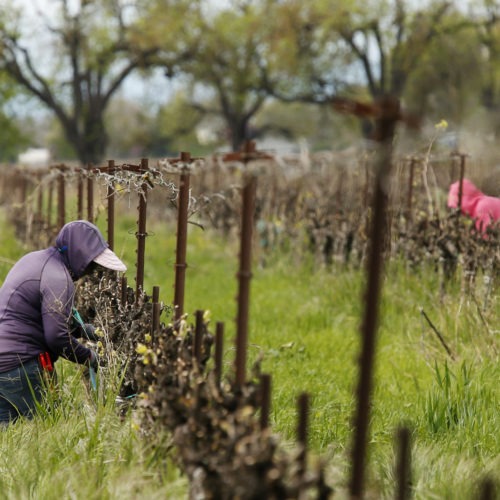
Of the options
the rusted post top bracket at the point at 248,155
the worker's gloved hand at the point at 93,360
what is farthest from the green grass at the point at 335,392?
the rusted post top bracket at the point at 248,155

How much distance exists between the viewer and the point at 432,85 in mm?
35438

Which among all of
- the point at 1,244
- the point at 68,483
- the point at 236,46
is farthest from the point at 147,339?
the point at 236,46

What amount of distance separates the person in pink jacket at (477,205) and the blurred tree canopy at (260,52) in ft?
80.0

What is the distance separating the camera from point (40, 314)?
382 cm

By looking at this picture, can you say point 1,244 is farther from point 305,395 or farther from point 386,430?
point 305,395

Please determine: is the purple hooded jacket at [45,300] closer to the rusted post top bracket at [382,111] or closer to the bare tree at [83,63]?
the rusted post top bracket at [382,111]

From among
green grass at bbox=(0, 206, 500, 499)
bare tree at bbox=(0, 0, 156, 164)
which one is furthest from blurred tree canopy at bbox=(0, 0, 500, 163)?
green grass at bbox=(0, 206, 500, 499)

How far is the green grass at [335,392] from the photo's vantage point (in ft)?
8.88

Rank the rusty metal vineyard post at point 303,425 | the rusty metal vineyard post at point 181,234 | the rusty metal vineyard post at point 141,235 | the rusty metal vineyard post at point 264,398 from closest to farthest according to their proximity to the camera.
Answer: the rusty metal vineyard post at point 303,425, the rusty metal vineyard post at point 264,398, the rusty metal vineyard post at point 181,234, the rusty metal vineyard post at point 141,235

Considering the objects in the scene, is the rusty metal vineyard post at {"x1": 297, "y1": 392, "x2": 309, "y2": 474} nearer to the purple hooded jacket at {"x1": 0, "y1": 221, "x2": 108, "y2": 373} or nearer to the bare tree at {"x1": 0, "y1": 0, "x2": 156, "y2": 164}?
the purple hooded jacket at {"x1": 0, "y1": 221, "x2": 108, "y2": 373}

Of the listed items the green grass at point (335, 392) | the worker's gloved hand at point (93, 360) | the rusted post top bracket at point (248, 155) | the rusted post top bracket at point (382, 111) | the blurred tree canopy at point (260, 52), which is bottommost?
the green grass at point (335, 392)

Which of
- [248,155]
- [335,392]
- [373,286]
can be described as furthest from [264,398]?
[335,392]

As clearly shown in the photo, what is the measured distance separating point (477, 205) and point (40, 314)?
4.18m

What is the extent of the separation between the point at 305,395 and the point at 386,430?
2027mm
